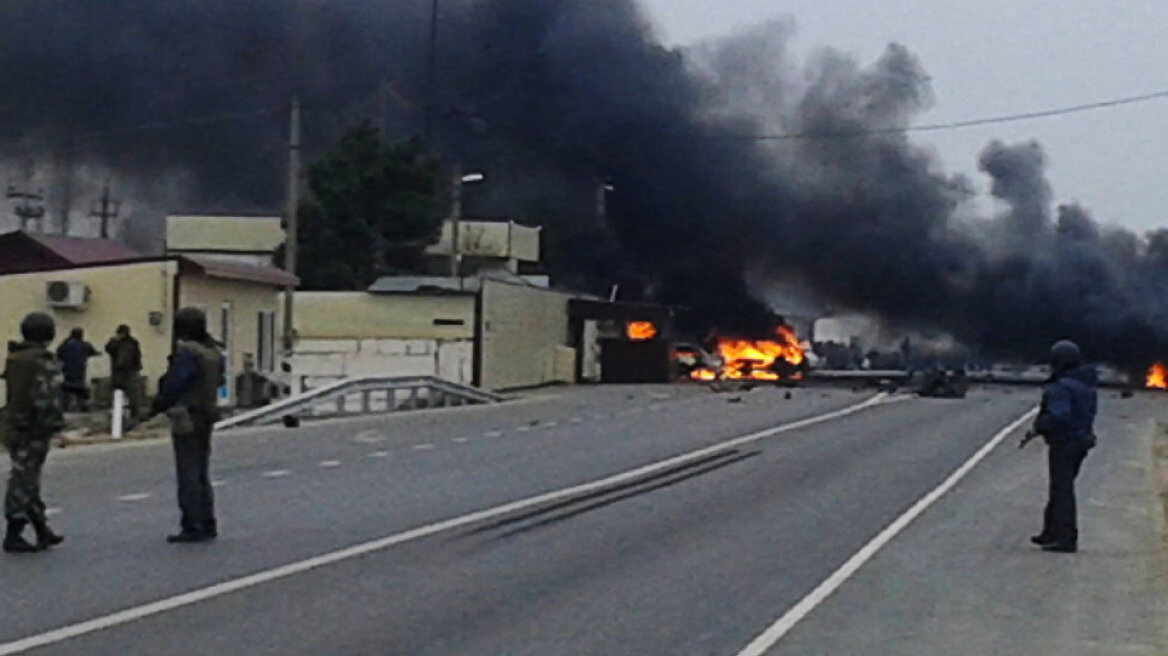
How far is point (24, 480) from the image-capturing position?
45.1ft

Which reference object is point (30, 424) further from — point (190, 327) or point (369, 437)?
point (369, 437)

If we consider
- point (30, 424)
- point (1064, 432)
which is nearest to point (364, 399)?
point (1064, 432)

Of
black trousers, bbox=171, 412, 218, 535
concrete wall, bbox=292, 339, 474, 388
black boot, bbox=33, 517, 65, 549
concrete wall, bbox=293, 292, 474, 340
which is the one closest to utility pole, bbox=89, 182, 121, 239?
concrete wall, bbox=293, 292, 474, 340

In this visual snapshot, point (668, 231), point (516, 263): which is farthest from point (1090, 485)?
point (516, 263)

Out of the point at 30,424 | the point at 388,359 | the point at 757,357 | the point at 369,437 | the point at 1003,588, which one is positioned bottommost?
the point at 1003,588

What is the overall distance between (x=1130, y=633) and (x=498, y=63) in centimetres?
7028

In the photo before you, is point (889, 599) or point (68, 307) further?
point (68, 307)

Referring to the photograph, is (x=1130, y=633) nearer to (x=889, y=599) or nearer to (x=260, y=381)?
(x=889, y=599)

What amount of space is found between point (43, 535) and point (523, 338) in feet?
138

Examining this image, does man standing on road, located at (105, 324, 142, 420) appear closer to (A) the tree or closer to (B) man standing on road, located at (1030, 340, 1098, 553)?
(B) man standing on road, located at (1030, 340, 1098, 553)

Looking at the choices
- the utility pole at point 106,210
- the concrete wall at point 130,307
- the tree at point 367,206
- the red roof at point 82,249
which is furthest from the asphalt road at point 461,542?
the utility pole at point 106,210

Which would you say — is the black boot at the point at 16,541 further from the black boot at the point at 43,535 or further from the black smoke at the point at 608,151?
the black smoke at the point at 608,151

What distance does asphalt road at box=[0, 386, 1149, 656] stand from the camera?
35.3 ft

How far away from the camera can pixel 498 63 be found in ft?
264
